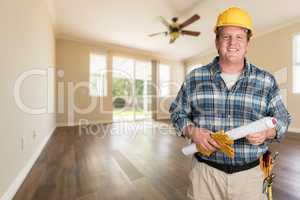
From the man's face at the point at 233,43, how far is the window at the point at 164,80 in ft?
22.6

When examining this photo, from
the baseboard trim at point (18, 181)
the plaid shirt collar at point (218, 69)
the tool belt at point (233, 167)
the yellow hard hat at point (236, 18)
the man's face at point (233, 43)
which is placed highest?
the yellow hard hat at point (236, 18)

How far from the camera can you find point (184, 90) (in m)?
0.87

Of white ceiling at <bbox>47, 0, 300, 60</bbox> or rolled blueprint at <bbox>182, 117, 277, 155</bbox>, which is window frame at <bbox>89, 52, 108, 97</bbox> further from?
rolled blueprint at <bbox>182, 117, 277, 155</bbox>

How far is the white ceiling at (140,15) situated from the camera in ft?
11.9

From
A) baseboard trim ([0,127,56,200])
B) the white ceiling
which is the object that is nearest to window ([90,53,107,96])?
the white ceiling

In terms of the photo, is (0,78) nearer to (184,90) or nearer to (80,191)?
(80,191)

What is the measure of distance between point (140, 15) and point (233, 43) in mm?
3884

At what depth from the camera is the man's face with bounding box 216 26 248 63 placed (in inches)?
27.9

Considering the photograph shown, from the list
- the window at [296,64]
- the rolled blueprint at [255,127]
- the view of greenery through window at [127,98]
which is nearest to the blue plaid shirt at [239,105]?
the rolled blueprint at [255,127]

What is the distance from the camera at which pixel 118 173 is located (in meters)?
2.11

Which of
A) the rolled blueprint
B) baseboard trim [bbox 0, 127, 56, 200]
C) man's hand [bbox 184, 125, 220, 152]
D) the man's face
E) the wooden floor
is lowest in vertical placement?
the wooden floor

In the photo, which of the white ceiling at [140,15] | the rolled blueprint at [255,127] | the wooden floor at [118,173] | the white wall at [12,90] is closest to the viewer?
the rolled blueprint at [255,127]

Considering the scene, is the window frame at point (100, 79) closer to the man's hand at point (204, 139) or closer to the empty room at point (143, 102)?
the empty room at point (143, 102)

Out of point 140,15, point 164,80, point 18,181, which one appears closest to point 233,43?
point 18,181
